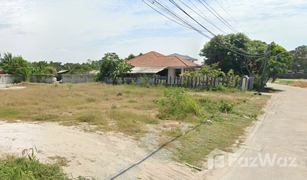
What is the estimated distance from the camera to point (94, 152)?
4641 mm

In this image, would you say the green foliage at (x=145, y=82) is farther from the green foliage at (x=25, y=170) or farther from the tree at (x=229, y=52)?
the green foliage at (x=25, y=170)

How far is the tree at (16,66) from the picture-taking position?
30203 millimetres

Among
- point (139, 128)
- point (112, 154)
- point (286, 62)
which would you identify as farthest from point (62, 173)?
point (286, 62)

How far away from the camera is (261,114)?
991 cm

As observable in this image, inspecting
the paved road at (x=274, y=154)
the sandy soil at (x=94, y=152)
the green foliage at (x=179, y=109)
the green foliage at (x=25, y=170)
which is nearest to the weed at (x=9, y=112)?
the sandy soil at (x=94, y=152)

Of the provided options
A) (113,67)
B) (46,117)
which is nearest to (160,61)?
(113,67)

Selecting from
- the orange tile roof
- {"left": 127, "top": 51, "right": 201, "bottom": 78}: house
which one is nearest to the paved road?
{"left": 127, "top": 51, "right": 201, "bottom": 78}: house

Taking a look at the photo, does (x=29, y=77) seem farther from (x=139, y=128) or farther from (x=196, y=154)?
(x=196, y=154)

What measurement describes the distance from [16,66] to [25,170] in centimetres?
3321

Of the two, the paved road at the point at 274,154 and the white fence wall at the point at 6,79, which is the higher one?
the white fence wall at the point at 6,79

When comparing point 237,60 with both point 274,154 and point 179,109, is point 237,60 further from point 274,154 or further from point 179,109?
point 274,154

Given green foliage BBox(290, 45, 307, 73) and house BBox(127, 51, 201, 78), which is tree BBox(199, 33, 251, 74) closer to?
house BBox(127, 51, 201, 78)

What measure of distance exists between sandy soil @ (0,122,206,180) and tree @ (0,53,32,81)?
29215mm

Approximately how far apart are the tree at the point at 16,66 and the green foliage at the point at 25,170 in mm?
32111
